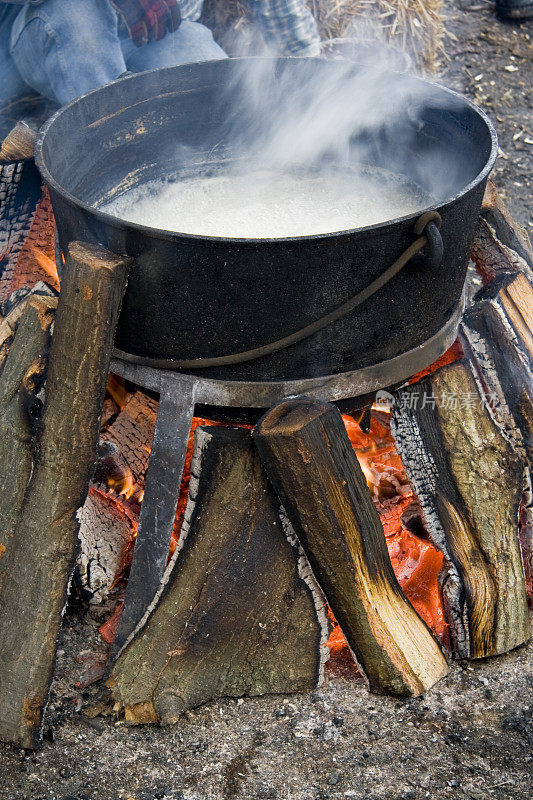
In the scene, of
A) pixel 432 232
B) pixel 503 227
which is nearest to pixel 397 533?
pixel 432 232

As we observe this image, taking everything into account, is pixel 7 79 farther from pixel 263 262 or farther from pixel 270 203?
pixel 263 262

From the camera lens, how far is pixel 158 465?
2213mm

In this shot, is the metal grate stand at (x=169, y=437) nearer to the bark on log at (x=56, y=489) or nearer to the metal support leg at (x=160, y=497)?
the metal support leg at (x=160, y=497)

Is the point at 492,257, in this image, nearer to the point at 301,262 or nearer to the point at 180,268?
the point at 301,262

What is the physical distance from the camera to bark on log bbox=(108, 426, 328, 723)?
6.93 feet

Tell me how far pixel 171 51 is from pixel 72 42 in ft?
2.22

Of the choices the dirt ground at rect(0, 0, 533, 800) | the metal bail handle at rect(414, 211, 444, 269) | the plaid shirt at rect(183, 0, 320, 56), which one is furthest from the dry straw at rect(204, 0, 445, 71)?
the dirt ground at rect(0, 0, 533, 800)

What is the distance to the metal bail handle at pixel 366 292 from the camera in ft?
6.51

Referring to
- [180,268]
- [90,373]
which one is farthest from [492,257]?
[90,373]

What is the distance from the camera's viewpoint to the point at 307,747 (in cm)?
201

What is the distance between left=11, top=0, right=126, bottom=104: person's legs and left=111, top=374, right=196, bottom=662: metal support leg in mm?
2243

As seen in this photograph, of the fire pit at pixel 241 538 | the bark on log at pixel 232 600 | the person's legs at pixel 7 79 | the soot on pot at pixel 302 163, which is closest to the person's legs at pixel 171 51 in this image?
the person's legs at pixel 7 79

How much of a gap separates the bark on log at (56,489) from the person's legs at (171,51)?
2613 millimetres

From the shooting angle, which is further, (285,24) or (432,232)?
(285,24)
